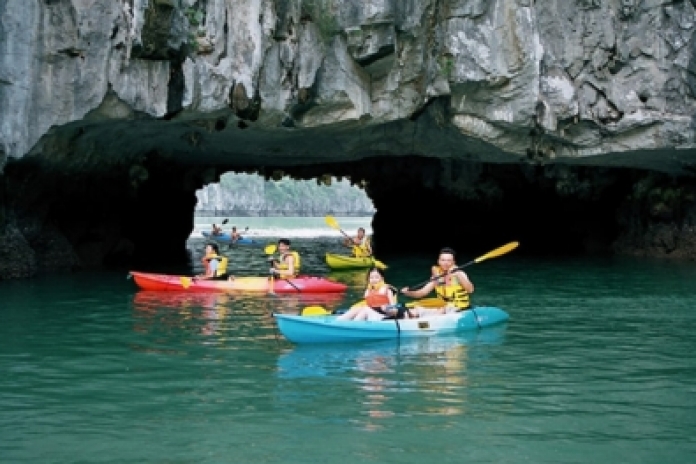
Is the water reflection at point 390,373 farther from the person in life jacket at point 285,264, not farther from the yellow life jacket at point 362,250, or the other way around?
the yellow life jacket at point 362,250

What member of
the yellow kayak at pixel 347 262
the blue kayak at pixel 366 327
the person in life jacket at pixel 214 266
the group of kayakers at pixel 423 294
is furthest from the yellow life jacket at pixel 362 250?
the blue kayak at pixel 366 327

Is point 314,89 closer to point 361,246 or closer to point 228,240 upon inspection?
point 361,246

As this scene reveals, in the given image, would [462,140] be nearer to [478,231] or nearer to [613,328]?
[613,328]

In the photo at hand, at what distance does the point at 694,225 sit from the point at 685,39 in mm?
7586

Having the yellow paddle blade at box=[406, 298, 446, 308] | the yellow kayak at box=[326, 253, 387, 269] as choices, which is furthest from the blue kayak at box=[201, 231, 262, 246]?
the yellow paddle blade at box=[406, 298, 446, 308]

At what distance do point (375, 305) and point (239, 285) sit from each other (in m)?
5.88

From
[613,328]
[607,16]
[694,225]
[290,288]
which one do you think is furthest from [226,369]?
[694,225]

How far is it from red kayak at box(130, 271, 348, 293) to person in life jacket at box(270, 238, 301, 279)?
178mm

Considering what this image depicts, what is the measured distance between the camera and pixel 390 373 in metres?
8.90

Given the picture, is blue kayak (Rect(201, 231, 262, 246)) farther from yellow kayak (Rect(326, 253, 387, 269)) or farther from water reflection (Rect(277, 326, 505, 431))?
water reflection (Rect(277, 326, 505, 431))

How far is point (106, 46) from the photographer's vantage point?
15250 mm

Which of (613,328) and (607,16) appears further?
(607,16)

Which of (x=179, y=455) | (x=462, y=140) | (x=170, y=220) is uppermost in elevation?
(x=462, y=140)

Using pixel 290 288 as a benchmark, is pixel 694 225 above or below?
above
